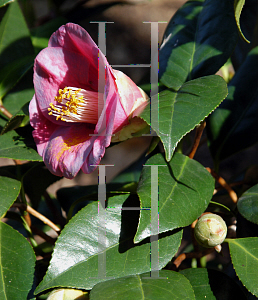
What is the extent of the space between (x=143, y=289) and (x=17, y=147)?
1.27ft

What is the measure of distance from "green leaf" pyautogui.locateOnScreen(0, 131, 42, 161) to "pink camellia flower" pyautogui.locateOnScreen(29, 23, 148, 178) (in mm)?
33

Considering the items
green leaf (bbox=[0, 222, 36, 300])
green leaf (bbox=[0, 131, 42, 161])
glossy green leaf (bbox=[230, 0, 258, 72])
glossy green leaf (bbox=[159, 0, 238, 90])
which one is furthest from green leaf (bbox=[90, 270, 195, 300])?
glossy green leaf (bbox=[230, 0, 258, 72])

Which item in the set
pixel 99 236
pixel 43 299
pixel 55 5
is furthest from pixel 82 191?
pixel 55 5

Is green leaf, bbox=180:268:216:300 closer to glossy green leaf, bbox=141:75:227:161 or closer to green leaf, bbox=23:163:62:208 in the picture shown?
glossy green leaf, bbox=141:75:227:161

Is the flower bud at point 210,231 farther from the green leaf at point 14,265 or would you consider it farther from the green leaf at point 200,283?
the green leaf at point 14,265

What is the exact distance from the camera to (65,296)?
23.0 inches

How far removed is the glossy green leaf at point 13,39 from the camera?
37.9 inches

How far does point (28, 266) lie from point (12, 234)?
79mm

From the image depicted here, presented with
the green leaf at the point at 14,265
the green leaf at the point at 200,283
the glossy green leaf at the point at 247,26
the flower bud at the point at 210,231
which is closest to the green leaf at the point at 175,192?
the flower bud at the point at 210,231

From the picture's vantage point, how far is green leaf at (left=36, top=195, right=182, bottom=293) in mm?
552

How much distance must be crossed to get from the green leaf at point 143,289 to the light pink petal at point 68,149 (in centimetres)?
20

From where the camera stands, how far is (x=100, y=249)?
0.59m

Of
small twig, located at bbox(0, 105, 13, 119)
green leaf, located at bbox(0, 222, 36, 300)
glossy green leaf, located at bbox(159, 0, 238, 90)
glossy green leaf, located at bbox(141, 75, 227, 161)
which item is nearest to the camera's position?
glossy green leaf, located at bbox(141, 75, 227, 161)

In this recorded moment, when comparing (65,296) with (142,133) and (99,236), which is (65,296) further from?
(142,133)
